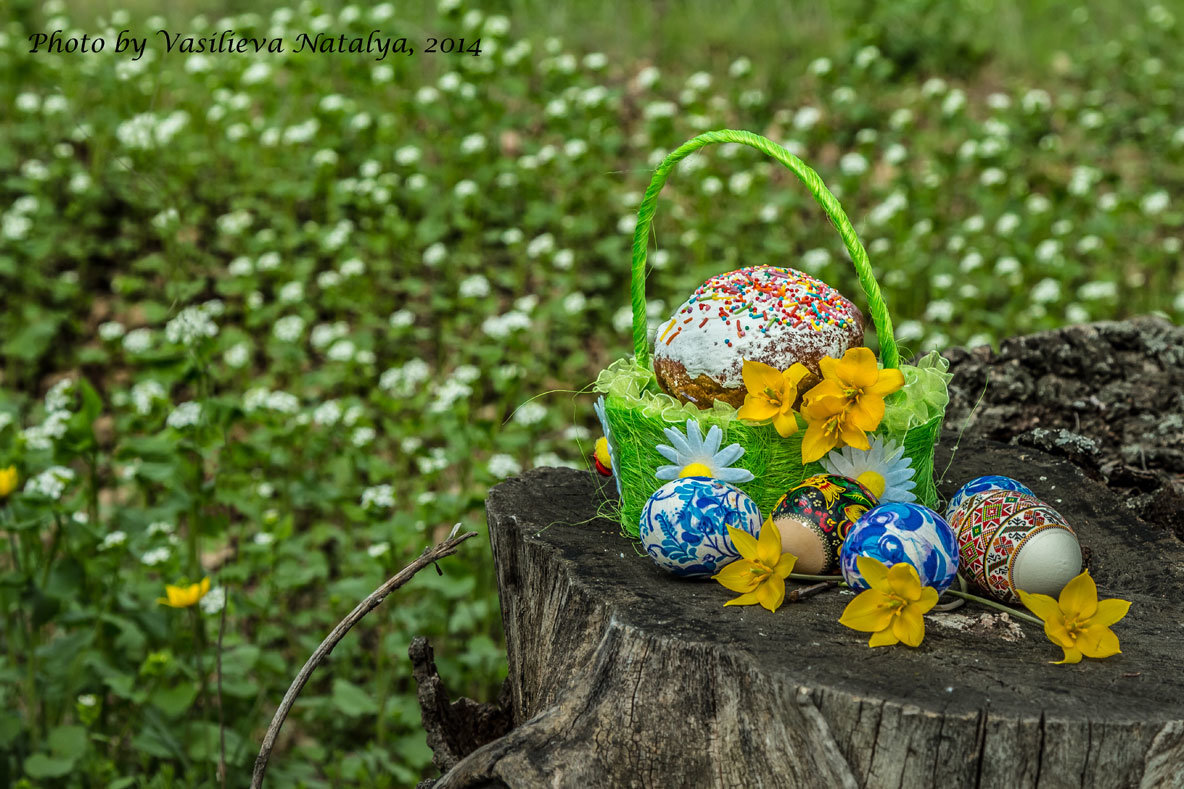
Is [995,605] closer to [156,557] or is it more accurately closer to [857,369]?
[857,369]

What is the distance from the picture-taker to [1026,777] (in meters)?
1.28

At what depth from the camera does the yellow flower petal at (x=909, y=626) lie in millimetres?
1410

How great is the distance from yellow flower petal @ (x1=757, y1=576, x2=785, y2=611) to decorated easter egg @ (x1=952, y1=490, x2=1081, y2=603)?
0.33 meters

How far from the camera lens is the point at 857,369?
1.58m

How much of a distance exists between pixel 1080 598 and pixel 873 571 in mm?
263

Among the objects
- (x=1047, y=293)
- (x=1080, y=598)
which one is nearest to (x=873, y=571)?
(x=1080, y=598)

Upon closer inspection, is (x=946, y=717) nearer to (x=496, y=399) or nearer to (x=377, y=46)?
(x=496, y=399)

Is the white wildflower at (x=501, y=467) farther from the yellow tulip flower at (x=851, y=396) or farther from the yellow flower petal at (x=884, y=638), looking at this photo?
the yellow flower petal at (x=884, y=638)

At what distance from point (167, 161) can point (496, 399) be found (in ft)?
6.93

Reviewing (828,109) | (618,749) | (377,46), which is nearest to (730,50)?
(828,109)

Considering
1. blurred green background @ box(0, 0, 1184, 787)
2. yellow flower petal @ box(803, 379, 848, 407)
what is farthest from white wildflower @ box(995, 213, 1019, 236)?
yellow flower petal @ box(803, 379, 848, 407)

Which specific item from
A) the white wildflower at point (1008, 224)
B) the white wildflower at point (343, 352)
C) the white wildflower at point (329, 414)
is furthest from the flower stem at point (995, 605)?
the white wildflower at point (1008, 224)

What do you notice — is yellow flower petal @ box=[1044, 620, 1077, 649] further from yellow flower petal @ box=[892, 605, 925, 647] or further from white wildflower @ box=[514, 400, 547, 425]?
white wildflower @ box=[514, 400, 547, 425]

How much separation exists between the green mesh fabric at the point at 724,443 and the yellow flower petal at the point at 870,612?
0.35m
